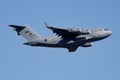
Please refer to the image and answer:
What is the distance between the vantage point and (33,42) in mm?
55531

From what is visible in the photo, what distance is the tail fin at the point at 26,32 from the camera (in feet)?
188

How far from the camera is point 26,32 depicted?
5844cm

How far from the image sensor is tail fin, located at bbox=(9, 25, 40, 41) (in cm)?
5731

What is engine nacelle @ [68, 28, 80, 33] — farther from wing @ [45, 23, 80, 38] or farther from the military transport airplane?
wing @ [45, 23, 80, 38]

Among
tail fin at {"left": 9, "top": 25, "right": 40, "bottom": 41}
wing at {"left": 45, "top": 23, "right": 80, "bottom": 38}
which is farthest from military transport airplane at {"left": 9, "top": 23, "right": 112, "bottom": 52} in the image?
tail fin at {"left": 9, "top": 25, "right": 40, "bottom": 41}

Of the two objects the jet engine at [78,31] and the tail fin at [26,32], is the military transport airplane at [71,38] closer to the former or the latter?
the jet engine at [78,31]

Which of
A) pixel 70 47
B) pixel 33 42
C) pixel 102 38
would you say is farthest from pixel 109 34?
pixel 33 42

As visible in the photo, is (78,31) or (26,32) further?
(26,32)

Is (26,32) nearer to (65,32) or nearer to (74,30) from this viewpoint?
(65,32)

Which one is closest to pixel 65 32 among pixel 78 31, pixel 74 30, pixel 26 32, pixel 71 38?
pixel 71 38

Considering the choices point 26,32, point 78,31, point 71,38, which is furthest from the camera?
point 26,32

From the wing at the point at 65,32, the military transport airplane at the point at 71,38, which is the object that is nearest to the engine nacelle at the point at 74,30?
the military transport airplane at the point at 71,38

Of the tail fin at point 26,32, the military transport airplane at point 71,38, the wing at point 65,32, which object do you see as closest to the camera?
the military transport airplane at point 71,38

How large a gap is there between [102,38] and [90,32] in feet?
5.17
